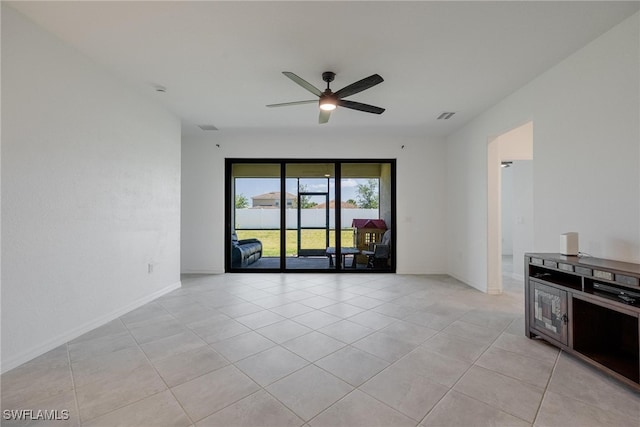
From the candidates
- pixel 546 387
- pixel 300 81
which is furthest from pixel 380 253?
pixel 300 81

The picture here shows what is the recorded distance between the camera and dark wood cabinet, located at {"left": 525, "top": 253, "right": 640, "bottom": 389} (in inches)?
77.3

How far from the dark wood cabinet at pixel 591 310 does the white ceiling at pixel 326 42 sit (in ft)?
6.71

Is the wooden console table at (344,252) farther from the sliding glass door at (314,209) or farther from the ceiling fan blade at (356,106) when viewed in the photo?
the ceiling fan blade at (356,106)

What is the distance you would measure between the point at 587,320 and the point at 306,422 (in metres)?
2.45

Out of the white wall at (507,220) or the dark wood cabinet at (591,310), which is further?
the white wall at (507,220)

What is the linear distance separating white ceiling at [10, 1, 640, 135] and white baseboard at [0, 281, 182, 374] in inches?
110

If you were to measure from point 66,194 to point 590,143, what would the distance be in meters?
5.02

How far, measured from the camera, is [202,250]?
573 centimetres

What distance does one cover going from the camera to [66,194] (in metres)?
2.64

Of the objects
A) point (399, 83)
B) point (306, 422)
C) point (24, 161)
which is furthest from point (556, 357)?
point (24, 161)

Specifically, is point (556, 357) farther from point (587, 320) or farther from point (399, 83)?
point (399, 83)

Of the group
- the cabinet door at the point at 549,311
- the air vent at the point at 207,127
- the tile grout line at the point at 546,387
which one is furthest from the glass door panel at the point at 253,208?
the tile grout line at the point at 546,387

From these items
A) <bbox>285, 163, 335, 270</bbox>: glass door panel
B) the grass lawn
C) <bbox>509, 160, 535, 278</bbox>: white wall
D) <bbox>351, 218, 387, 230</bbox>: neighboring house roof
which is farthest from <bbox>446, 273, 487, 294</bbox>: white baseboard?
<bbox>285, 163, 335, 270</bbox>: glass door panel

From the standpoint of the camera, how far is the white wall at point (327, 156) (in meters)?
5.72
